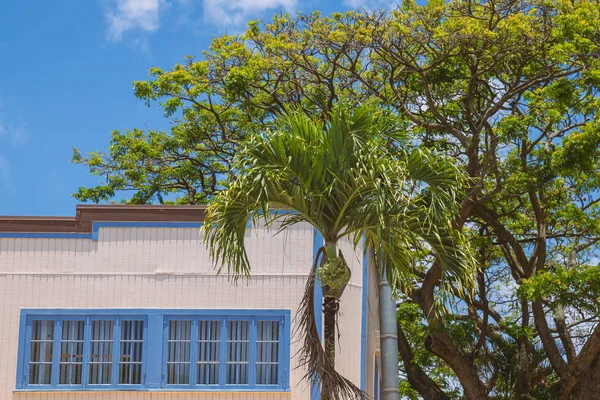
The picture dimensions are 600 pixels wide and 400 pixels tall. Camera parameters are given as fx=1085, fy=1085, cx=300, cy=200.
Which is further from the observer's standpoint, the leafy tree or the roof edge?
the leafy tree

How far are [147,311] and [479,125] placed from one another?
1167 centimetres

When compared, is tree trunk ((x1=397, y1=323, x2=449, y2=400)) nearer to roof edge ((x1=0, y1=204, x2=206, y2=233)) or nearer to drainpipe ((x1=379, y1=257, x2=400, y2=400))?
drainpipe ((x1=379, y1=257, x2=400, y2=400))

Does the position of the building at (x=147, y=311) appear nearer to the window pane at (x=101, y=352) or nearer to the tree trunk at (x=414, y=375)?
the window pane at (x=101, y=352)

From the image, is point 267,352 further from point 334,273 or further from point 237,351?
point 334,273

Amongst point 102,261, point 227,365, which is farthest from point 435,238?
point 102,261

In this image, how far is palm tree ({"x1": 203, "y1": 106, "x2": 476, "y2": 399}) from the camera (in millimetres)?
14594

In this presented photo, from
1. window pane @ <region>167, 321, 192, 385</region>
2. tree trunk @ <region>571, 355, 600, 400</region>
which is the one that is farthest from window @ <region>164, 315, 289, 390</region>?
tree trunk @ <region>571, 355, 600, 400</region>

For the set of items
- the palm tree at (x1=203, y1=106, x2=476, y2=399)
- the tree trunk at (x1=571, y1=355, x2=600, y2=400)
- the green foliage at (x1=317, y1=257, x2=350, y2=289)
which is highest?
the palm tree at (x1=203, y1=106, x2=476, y2=399)

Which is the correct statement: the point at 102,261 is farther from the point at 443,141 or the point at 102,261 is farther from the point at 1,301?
the point at 443,141

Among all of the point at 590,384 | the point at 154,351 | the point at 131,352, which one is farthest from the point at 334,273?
the point at 590,384

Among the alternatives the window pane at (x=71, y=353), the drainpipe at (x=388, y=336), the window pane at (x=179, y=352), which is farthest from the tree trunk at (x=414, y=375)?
the window pane at (x=71, y=353)

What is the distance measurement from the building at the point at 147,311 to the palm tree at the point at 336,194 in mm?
3597

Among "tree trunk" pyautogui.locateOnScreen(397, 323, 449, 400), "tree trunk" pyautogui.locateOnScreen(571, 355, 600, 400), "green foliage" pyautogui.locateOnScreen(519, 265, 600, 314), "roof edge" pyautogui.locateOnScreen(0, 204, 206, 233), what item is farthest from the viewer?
"tree trunk" pyautogui.locateOnScreen(397, 323, 449, 400)

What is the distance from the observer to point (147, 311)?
1881 centimetres
